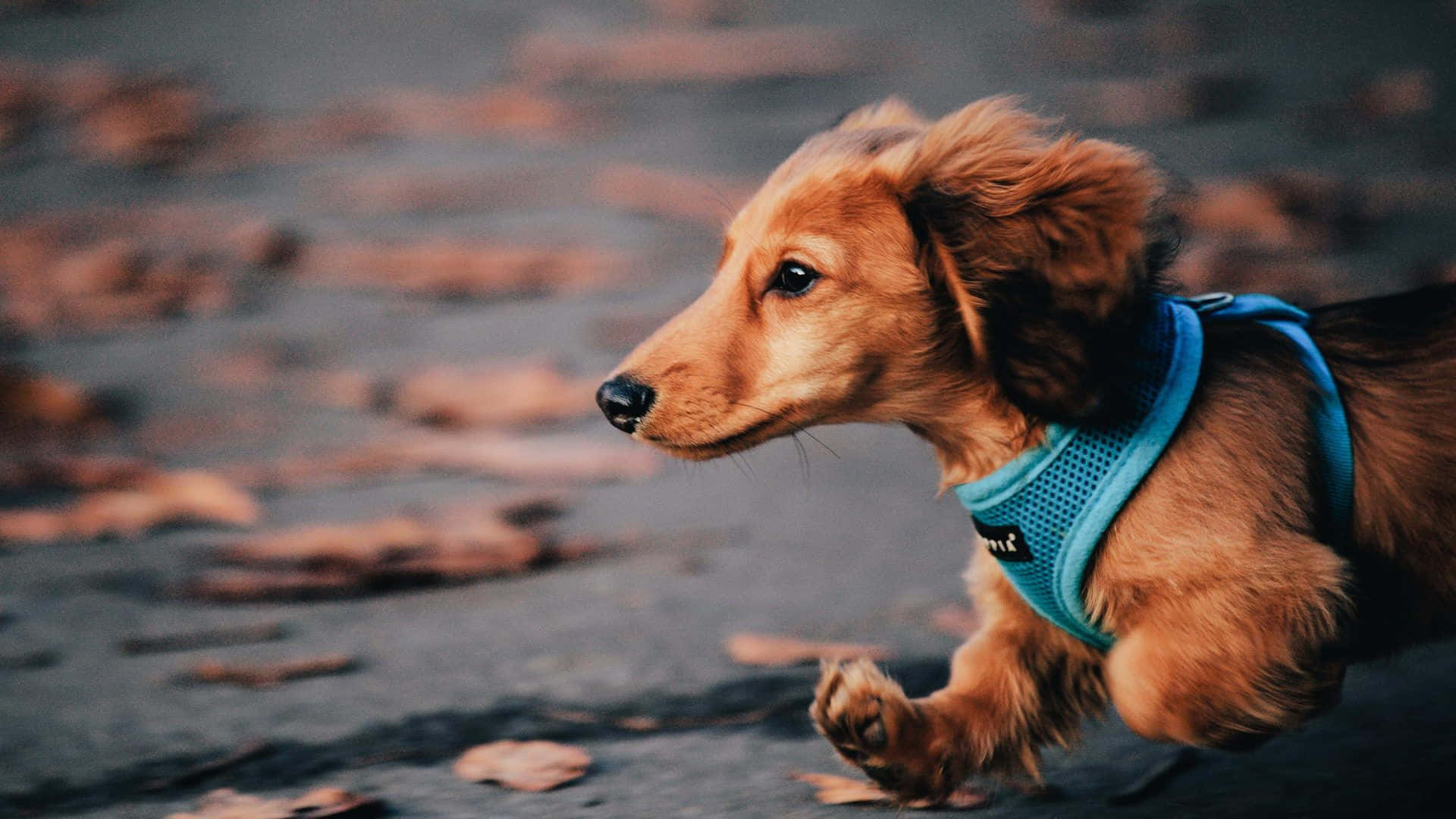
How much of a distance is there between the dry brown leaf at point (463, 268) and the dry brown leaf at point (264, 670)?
139 inches

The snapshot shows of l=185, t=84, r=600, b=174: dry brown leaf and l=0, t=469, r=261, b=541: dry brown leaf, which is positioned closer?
l=0, t=469, r=261, b=541: dry brown leaf

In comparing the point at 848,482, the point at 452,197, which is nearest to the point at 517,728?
the point at 848,482

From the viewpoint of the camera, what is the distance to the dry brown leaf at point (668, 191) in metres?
7.22

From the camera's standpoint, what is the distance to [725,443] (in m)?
2.44

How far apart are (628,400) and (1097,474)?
2.64 feet

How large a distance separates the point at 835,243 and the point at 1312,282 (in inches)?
171

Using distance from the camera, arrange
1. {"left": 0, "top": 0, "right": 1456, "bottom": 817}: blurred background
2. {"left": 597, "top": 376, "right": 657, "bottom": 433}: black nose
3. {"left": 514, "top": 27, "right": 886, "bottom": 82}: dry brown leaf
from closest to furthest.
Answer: {"left": 597, "top": 376, "right": 657, "bottom": 433}: black nose, {"left": 0, "top": 0, "right": 1456, "bottom": 817}: blurred background, {"left": 514, "top": 27, "right": 886, "bottom": 82}: dry brown leaf

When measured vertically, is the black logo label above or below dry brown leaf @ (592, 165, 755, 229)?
below

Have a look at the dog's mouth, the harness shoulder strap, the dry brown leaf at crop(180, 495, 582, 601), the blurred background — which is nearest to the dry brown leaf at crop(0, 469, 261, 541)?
the blurred background

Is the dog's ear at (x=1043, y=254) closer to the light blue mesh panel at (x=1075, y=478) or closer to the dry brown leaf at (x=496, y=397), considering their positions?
the light blue mesh panel at (x=1075, y=478)

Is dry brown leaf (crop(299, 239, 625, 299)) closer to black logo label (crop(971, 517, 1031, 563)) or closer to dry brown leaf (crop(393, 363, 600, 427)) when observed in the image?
dry brown leaf (crop(393, 363, 600, 427))

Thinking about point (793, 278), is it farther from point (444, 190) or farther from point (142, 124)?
point (142, 124)

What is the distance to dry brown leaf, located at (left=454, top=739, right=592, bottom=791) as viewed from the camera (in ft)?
8.78

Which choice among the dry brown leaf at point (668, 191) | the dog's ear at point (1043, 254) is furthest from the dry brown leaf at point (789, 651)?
the dry brown leaf at point (668, 191)
